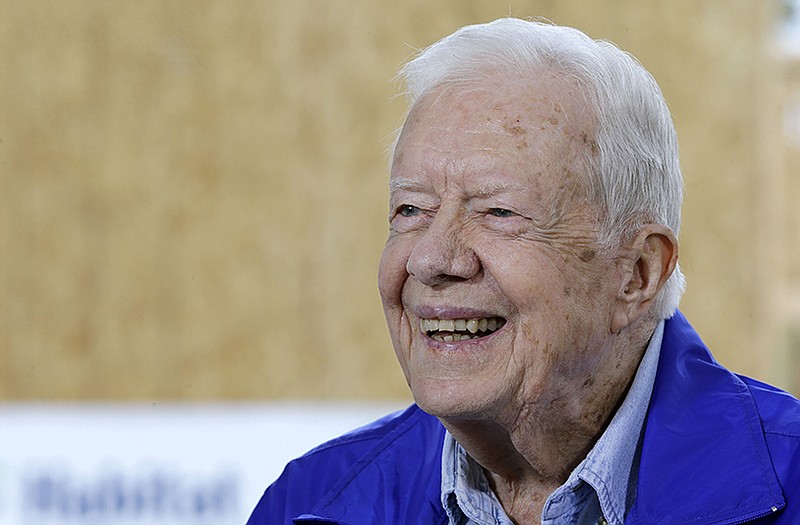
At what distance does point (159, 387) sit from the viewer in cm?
389

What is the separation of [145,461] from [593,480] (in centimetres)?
232

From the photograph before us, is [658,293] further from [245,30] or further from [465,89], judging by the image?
[245,30]

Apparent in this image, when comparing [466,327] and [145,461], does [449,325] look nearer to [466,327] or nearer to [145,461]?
[466,327]

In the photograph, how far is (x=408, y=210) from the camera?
156cm

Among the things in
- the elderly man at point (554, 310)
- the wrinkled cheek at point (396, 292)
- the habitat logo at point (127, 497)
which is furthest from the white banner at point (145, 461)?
the wrinkled cheek at point (396, 292)

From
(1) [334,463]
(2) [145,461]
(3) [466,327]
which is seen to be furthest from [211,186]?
(3) [466,327]

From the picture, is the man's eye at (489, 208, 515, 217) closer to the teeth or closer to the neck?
the teeth

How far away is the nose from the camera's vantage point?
4.79ft

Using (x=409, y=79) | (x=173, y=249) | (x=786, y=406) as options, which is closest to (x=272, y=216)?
(x=173, y=249)

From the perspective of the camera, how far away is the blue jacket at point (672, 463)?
4.67 ft

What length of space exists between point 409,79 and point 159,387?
2509 mm

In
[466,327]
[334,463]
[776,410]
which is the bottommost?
[334,463]

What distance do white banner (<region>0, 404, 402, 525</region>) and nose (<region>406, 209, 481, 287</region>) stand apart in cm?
215

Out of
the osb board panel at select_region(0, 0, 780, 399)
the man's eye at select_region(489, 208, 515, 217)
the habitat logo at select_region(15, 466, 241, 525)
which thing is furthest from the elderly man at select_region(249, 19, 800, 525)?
the osb board panel at select_region(0, 0, 780, 399)
